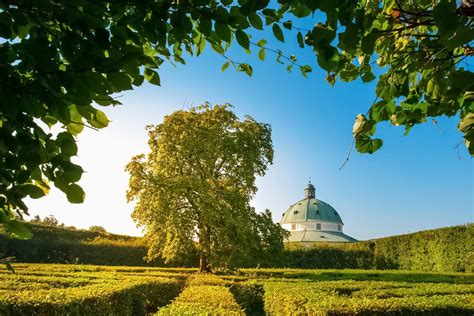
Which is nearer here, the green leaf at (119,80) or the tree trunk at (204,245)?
the green leaf at (119,80)

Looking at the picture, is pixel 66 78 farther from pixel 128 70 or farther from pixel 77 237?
pixel 77 237

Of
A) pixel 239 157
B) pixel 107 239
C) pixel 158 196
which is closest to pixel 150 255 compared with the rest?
pixel 158 196

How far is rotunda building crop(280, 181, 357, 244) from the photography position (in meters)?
74.0

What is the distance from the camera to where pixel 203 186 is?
19.7 metres

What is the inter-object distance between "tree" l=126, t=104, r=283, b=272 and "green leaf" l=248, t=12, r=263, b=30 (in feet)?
56.5

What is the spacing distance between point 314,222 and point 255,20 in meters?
77.0

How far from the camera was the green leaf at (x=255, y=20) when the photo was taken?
2066 millimetres

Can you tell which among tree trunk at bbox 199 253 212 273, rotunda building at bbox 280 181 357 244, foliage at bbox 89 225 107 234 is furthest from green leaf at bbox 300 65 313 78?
rotunda building at bbox 280 181 357 244

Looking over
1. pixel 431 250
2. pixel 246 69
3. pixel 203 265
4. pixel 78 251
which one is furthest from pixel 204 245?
pixel 246 69

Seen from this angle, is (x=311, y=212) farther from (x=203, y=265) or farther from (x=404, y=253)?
(x=203, y=265)

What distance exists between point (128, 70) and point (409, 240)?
3289 cm

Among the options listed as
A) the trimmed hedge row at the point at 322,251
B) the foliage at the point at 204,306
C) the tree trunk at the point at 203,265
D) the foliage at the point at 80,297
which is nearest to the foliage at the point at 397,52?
the foliage at the point at 204,306

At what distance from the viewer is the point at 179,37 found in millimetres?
2107

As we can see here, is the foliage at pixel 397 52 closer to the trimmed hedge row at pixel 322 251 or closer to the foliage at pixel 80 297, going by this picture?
the foliage at pixel 80 297
